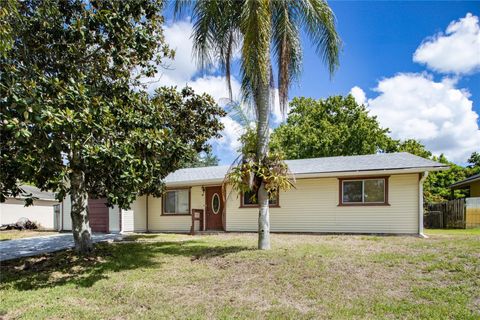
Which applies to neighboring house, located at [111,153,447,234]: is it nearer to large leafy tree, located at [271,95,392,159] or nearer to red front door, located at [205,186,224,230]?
red front door, located at [205,186,224,230]

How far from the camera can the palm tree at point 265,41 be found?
8.65m

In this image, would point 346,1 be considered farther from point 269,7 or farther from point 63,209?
point 63,209

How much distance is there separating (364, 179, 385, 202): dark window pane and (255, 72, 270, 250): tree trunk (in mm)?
5631

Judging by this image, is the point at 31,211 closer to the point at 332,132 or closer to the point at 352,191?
the point at 352,191

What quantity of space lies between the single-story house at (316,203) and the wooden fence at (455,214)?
525 centimetres

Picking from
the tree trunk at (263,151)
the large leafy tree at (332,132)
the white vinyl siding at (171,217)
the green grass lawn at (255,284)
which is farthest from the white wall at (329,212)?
the large leafy tree at (332,132)

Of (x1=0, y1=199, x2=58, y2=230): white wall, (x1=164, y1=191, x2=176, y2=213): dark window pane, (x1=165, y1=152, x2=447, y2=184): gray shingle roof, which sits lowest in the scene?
(x1=0, y1=199, x2=58, y2=230): white wall

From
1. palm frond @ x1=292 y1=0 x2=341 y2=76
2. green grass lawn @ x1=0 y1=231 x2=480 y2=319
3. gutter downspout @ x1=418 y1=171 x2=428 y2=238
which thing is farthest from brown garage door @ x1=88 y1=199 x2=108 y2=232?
gutter downspout @ x1=418 y1=171 x2=428 y2=238

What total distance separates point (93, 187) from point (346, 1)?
9032mm

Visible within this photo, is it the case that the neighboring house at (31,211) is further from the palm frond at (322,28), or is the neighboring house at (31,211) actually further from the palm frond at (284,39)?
the palm frond at (322,28)

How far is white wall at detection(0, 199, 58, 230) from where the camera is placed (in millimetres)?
22250

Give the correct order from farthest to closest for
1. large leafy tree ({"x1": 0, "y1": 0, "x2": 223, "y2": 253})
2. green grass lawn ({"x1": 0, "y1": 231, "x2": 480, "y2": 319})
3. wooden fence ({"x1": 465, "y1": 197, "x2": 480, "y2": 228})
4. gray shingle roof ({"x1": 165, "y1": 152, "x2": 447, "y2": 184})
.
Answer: wooden fence ({"x1": 465, "y1": 197, "x2": 480, "y2": 228})
gray shingle roof ({"x1": 165, "y1": 152, "x2": 447, "y2": 184})
large leafy tree ({"x1": 0, "y1": 0, "x2": 223, "y2": 253})
green grass lawn ({"x1": 0, "y1": 231, "x2": 480, "y2": 319})

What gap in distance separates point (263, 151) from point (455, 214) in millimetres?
13436

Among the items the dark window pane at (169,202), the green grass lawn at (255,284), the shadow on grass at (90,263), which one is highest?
the dark window pane at (169,202)
